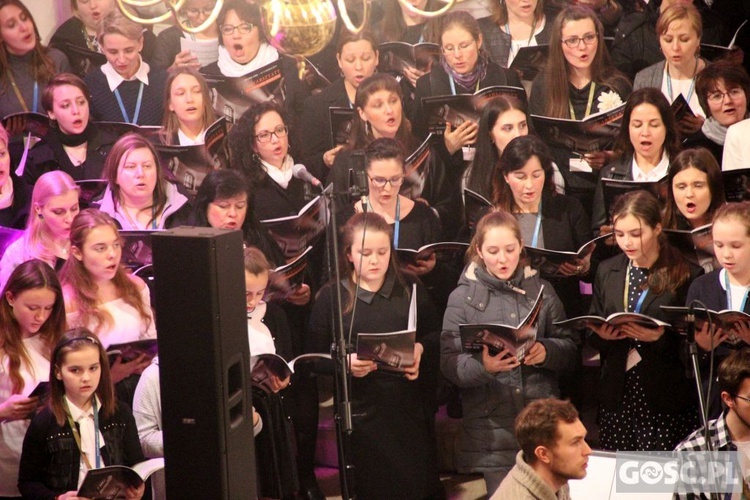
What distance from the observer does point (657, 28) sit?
5.99 metres

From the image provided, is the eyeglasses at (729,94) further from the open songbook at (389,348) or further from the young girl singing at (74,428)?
the young girl singing at (74,428)

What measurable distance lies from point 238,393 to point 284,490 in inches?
59.0

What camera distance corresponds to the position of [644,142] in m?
5.71

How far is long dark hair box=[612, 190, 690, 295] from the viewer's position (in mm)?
5293

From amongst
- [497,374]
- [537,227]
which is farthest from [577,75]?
[497,374]

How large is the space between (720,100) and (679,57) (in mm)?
351

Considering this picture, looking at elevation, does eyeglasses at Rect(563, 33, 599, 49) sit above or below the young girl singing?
above

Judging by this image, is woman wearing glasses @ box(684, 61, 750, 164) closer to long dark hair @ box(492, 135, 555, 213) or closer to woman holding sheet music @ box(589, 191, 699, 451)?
woman holding sheet music @ box(589, 191, 699, 451)

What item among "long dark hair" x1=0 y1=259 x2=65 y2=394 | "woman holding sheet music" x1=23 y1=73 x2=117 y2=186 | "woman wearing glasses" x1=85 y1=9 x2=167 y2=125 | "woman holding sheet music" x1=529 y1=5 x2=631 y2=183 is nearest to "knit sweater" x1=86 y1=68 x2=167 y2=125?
"woman wearing glasses" x1=85 y1=9 x2=167 y2=125

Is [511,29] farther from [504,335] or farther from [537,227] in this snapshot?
[504,335]

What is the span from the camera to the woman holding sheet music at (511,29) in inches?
244

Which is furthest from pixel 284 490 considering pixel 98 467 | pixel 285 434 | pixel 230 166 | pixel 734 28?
pixel 734 28

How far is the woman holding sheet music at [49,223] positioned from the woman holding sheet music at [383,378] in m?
1.34

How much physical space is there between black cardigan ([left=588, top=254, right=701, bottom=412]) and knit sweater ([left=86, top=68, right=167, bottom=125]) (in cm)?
263
